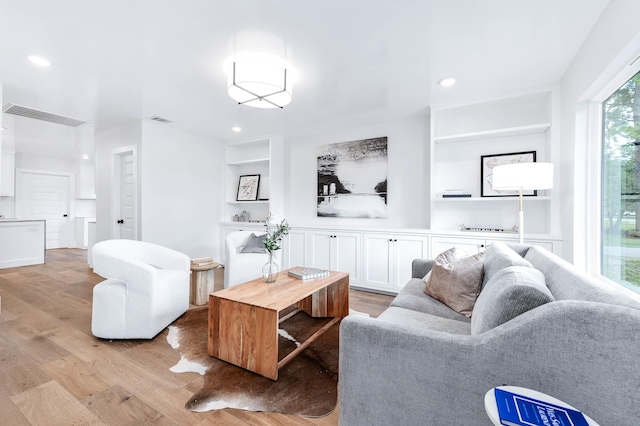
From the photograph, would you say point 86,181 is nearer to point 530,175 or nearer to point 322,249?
point 322,249

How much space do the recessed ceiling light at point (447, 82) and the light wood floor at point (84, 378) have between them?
2.47m

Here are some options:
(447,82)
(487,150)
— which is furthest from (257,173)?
(487,150)

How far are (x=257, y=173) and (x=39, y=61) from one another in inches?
126

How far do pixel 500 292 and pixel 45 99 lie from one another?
4.79 meters

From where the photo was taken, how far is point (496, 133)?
323 centimetres

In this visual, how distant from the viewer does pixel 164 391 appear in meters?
1.70

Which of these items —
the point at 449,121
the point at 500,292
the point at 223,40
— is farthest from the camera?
the point at 449,121

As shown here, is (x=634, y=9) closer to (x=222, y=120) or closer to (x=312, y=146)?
(x=312, y=146)

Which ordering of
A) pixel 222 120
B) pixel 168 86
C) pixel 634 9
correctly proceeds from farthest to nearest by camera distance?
pixel 222 120, pixel 168 86, pixel 634 9

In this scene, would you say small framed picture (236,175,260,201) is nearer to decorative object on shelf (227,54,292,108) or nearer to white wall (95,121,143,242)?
white wall (95,121,143,242)

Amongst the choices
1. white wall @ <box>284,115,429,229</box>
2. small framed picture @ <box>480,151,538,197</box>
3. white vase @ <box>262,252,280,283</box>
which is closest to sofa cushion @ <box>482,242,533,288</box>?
small framed picture @ <box>480,151,538,197</box>

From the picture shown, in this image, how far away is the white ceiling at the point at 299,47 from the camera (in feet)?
6.09

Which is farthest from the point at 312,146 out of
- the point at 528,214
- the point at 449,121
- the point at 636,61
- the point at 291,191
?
the point at 636,61

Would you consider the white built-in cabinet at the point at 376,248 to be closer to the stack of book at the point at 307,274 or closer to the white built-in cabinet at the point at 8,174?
the stack of book at the point at 307,274
